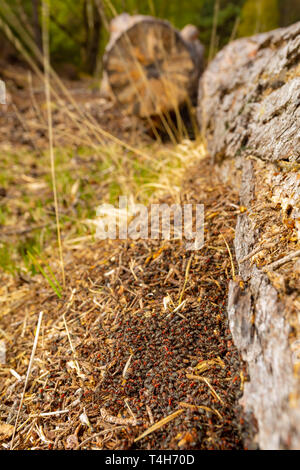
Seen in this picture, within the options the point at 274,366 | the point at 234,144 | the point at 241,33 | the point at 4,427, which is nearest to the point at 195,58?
the point at 241,33

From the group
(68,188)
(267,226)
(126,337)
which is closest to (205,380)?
(126,337)

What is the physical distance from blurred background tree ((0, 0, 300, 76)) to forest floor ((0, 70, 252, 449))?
395 centimetres

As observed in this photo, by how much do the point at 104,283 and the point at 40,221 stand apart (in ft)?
4.04

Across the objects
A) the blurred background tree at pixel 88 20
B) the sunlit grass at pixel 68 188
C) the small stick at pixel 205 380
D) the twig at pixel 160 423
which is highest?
the blurred background tree at pixel 88 20

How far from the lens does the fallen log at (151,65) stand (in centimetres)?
306

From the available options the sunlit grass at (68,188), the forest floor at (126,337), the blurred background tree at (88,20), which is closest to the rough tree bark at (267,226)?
the forest floor at (126,337)

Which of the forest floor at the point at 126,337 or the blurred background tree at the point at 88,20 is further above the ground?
the blurred background tree at the point at 88,20

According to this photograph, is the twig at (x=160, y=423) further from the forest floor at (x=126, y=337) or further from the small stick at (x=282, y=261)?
the small stick at (x=282, y=261)

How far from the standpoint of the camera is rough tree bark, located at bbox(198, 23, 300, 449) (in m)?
0.78

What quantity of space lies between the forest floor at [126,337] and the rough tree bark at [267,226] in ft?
0.37

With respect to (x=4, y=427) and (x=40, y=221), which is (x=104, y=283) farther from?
(x=40, y=221)

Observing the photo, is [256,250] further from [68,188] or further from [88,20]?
[88,20]

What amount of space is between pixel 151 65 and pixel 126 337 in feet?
9.84

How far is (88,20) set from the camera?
7055mm
